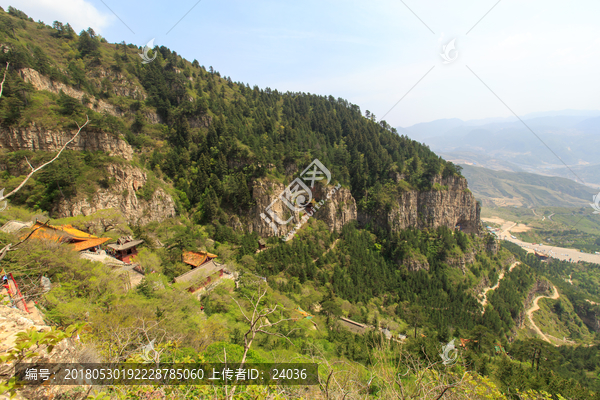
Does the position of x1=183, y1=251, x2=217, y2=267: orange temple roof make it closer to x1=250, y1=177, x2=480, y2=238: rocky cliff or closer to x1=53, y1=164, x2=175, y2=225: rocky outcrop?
x1=53, y1=164, x2=175, y2=225: rocky outcrop

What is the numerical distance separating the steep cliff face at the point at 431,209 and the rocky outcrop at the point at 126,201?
35.4 m

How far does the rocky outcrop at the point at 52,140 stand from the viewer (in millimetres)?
26203

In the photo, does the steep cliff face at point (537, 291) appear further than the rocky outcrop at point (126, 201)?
Yes

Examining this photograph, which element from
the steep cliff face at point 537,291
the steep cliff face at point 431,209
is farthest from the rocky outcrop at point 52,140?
the steep cliff face at point 537,291

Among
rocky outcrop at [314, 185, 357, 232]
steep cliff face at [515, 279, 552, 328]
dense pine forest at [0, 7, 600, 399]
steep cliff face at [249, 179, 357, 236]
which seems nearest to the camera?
dense pine forest at [0, 7, 600, 399]

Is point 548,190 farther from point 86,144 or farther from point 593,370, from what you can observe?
point 86,144

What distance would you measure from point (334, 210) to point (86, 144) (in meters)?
36.3

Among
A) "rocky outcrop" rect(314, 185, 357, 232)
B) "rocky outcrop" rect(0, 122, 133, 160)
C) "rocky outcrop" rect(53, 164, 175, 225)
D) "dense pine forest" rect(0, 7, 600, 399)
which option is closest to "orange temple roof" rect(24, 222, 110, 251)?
"dense pine forest" rect(0, 7, 600, 399)

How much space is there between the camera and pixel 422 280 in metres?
42.7

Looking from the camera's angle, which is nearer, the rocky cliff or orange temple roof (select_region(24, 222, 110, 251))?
orange temple roof (select_region(24, 222, 110, 251))

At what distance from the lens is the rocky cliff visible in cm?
3984

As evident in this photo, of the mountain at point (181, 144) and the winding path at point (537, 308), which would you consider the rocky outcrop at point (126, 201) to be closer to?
the mountain at point (181, 144)

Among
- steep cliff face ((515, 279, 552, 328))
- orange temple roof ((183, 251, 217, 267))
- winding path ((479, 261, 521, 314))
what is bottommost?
steep cliff face ((515, 279, 552, 328))

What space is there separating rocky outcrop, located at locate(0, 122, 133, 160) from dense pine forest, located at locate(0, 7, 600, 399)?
0.41 m
